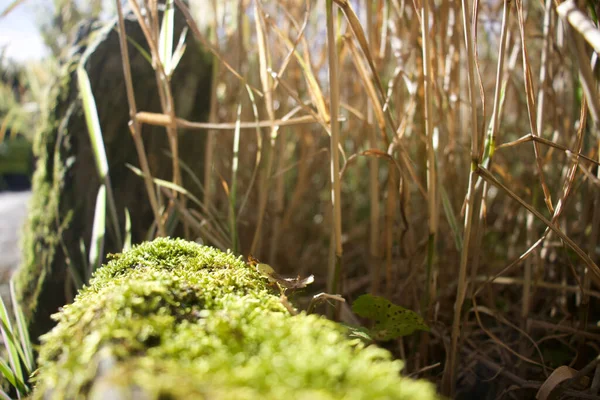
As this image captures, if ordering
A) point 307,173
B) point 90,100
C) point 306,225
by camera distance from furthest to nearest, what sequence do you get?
point 306,225 → point 307,173 → point 90,100

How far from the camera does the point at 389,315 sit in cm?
72

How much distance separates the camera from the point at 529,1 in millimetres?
1370

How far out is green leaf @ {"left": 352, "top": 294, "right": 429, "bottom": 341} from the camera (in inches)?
27.7

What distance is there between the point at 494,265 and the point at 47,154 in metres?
1.36

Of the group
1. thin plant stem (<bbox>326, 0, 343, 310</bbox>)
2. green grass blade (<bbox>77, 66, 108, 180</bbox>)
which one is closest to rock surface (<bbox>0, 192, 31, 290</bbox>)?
green grass blade (<bbox>77, 66, 108, 180</bbox>)

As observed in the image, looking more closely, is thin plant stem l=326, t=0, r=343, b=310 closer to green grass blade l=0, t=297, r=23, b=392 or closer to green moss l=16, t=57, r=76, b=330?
green grass blade l=0, t=297, r=23, b=392

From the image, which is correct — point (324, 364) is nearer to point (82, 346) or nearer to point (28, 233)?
point (82, 346)

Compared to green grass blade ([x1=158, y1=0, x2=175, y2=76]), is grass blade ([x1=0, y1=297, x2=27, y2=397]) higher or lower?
lower

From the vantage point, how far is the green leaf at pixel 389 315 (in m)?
0.70

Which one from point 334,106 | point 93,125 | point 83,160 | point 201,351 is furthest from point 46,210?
point 201,351

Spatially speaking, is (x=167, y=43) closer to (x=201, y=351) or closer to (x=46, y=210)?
(x=201, y=351)

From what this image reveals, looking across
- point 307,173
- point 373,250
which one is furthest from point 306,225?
point 373,250

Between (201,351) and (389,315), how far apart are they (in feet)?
1.27

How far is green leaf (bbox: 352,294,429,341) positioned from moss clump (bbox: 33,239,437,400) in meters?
0.21
